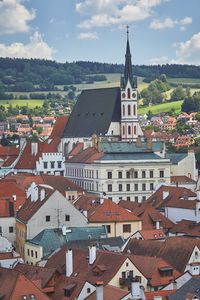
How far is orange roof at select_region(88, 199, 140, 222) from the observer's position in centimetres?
8775

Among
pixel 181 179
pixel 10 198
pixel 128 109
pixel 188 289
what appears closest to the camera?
pixel 188 289

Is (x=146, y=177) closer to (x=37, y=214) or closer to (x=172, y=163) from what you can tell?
(x=172, y=163)

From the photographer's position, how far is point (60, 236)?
80.3 metres

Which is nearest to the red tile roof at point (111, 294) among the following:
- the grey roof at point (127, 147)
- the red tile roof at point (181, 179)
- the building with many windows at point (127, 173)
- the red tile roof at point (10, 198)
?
the red tile roof at point (10, 198)

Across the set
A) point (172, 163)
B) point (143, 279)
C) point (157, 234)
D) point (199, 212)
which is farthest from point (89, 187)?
point (143, 279)

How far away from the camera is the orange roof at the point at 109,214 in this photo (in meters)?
87.8

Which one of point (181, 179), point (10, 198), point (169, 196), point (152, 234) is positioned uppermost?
point (10, 198)

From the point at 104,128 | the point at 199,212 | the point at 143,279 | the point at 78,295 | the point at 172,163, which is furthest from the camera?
the point at 104,128

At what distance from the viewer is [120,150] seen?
447ft

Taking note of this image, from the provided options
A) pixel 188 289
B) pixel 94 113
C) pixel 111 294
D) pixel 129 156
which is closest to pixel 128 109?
pixel 94 113

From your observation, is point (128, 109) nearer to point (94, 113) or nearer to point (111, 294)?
point (94, 113)

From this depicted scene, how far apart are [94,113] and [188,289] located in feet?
378

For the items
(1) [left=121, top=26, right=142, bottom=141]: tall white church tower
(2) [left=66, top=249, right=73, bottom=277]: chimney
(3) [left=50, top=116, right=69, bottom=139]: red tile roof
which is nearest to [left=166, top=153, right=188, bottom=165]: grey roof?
(1) [left=121, top=26, right=142, bottom=141]: tall white church tower

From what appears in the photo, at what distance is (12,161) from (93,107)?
17.3 meters
